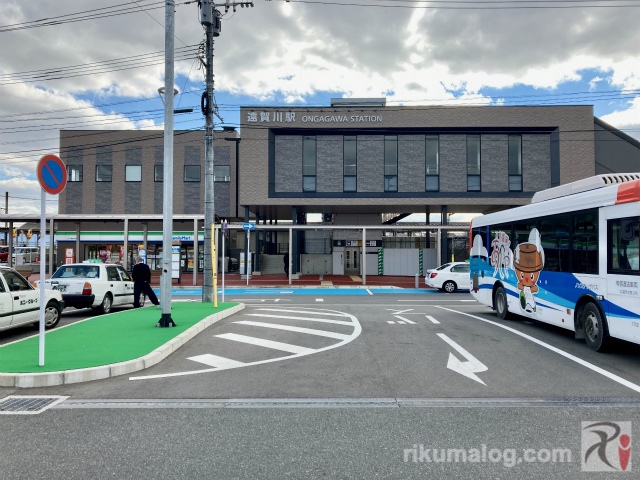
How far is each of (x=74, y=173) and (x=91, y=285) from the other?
31.2 meters

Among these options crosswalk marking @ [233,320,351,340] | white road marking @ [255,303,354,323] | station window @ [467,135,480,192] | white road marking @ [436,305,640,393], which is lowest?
white road marking @ [255,303,354,323]

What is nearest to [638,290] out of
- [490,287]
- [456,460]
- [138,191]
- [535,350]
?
[535,350]

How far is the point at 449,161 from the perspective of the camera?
103 ft

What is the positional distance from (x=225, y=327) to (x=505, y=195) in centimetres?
2622

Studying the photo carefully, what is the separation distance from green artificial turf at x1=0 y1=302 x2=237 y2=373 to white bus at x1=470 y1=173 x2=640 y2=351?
25.8 feet

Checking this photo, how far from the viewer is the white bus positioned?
7090 millimetres

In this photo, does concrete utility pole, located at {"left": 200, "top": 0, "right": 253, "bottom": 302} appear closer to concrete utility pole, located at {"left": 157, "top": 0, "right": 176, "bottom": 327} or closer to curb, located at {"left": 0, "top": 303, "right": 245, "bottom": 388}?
concrete utility pole, located at {"left": 157, "top": 0, "right": 176, "bottom": 327}

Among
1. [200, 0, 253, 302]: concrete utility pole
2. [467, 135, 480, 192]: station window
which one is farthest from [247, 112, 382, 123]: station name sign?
[200, 0, 253, 302]: concrete utility pole

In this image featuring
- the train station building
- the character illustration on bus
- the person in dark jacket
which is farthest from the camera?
the train station building

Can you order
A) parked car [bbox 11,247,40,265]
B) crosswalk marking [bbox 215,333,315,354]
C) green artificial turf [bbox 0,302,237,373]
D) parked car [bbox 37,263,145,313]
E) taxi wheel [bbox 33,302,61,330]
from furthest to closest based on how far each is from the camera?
parked car [bbox 11,247,40,265] → parked car [bbox 37,263,145,313] → taxi wheel [bbox 33,302,61,330] → crosswalk marking [bbox 215,333,315,354] → green artificial turf [bbox 0,302,237,373]

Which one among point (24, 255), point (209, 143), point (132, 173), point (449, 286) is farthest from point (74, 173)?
point (449, 286)

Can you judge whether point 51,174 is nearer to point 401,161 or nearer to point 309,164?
point 309,164

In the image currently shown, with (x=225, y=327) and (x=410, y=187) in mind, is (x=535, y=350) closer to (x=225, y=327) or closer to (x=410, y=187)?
(x=225, y=327)

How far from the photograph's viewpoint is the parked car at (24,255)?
40.4 metres
